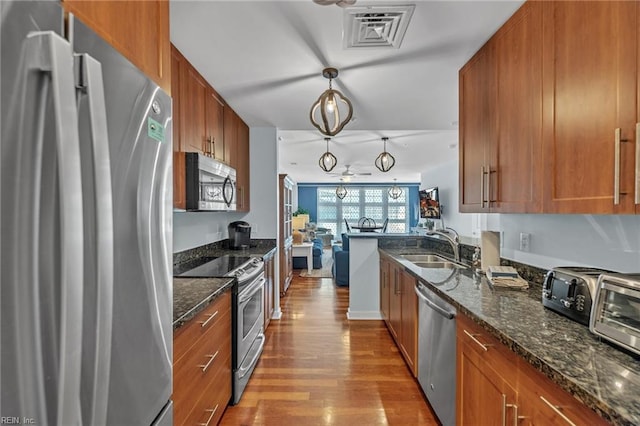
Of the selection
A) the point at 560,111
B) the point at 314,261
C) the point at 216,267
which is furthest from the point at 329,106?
the point at 314,261

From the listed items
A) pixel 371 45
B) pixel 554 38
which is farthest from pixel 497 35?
pixel 371 45

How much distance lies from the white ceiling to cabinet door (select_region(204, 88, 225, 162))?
0.39 feet

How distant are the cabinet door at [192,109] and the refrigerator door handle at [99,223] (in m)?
1.57

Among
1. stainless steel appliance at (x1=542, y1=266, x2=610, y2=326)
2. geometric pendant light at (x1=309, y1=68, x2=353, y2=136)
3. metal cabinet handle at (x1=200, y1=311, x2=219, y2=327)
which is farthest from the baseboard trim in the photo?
stainless steel appliance at (x1=542, y1=266, x2=610, y2=326)

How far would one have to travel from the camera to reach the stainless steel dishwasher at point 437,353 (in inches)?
68.2

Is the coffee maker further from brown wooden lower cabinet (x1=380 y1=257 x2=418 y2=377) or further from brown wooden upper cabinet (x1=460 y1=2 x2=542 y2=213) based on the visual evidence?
brown wooden upper cabinet (x1=460 y1=2 x2=542 y2=213)

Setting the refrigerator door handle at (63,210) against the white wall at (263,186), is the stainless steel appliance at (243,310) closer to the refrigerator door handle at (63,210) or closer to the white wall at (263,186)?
the white wall at (263,186)

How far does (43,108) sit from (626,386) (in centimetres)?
152

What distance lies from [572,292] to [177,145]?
7.65 ft

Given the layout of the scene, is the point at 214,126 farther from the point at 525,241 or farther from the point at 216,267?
the point at 525,241

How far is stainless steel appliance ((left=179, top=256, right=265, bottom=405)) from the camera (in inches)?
86.0

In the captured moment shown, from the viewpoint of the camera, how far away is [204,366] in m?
1.65

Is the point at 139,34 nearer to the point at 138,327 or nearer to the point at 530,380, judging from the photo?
the point at 138,327

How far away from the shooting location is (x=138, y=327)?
87 centimetres
